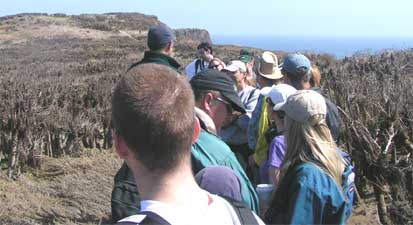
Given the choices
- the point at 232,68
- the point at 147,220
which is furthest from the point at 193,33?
the point at 147,220

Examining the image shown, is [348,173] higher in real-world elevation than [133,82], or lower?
lower

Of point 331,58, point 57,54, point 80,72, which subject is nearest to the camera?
point 331,58

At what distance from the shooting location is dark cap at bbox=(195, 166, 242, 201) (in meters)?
2.48

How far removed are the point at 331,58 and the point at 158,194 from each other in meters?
20.4

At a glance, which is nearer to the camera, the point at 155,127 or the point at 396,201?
the point at 155,127

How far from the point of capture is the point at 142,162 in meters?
1.88

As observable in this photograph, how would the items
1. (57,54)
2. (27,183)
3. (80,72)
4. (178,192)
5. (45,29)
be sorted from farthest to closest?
(45,29), (57,54), (80,72), (27,183), (178,192)

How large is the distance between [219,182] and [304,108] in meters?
0.92

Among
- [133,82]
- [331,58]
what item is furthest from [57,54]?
[133,82]

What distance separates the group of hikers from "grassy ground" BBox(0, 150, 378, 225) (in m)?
2.78

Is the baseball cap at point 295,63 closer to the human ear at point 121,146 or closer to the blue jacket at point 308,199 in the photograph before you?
the blue jacket at point 308,199

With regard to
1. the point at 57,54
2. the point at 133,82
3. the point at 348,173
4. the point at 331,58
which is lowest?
the point at 57,54

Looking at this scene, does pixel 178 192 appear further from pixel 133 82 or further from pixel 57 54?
→ pixel 57 54

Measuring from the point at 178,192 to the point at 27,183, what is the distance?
24.8ft
